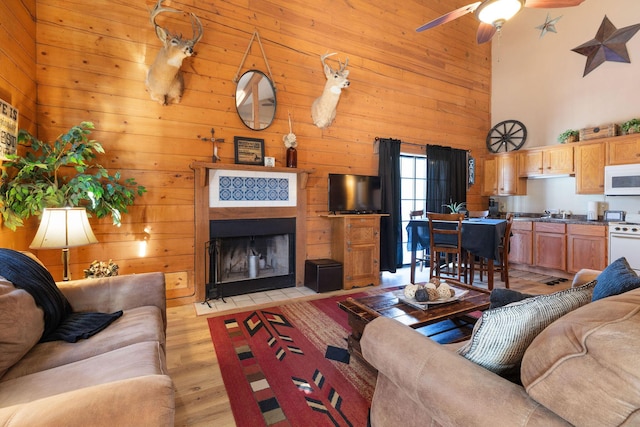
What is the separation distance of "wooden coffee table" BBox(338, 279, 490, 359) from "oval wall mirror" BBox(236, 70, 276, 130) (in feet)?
8.67

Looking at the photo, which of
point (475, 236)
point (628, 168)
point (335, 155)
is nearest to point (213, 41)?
point (335, 155)

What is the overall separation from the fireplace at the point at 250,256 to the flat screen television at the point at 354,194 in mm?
664

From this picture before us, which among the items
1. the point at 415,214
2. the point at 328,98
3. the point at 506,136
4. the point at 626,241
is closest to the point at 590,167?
the point at 626,241

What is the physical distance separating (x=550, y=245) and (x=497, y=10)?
3863 mm

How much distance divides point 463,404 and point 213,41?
412 cm

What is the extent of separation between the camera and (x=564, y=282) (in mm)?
4402

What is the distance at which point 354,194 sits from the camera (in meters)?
4.29

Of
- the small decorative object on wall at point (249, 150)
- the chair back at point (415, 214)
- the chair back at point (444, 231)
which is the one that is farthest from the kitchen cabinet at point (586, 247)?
the small decorative object on wall at point (249, 150)

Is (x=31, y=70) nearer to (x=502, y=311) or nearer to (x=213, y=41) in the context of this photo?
(x=213, y=41)

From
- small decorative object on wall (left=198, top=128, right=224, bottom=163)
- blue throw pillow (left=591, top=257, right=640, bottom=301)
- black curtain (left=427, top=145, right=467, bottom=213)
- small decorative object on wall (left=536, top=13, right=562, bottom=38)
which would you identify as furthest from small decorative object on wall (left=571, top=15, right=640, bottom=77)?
small decorative object on wall (left=198, top=128, right=224, bottom=163)

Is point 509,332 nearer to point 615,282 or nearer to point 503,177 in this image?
point 615,282

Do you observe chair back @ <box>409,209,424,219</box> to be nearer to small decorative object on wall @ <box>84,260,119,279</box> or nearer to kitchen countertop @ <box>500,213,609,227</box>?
kitchen countertop @ <box>500,213,609,227</box>

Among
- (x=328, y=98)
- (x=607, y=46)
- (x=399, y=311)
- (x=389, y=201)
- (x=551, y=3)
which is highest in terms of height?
(x=607, y=46)

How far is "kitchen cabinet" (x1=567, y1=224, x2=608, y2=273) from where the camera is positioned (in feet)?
13.7
